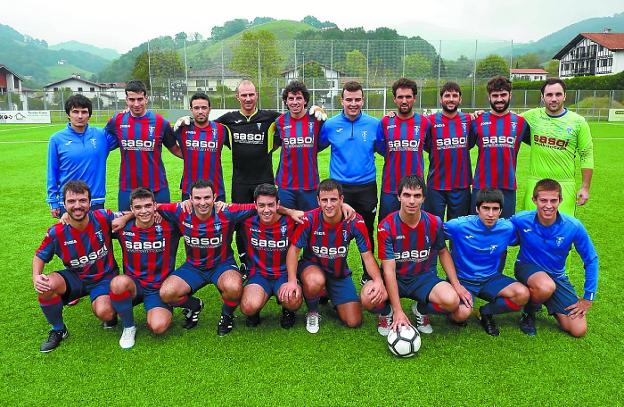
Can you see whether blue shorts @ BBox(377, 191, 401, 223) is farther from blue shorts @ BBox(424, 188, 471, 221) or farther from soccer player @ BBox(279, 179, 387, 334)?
soccer player @ BBox(279, 179, 387, 334)

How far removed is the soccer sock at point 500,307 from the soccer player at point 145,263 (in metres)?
2.33

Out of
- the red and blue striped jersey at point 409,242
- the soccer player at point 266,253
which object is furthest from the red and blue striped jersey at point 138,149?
the red and blue striped jersey at point 409,242

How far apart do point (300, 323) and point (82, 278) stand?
5.48ft

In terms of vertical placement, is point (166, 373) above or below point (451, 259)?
below

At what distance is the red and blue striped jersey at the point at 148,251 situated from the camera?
3744 mm

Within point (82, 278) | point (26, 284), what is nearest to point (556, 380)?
point (82, 278)

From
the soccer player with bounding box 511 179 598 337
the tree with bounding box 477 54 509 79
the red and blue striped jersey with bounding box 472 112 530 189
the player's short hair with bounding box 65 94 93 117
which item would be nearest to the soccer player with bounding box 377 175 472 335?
the soccer player with bounding box 511 179 598 337

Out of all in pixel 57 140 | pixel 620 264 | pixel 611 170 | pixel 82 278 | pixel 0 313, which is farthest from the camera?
pixel 611 170

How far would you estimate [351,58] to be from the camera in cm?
3291

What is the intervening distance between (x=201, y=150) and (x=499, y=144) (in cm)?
268

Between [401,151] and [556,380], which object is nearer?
[556,380]

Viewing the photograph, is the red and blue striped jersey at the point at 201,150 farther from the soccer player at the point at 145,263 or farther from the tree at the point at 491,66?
the tree at the point at 491,66

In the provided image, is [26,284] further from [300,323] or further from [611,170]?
[611,170]

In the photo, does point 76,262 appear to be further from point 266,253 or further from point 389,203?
Answer: point 389,203
